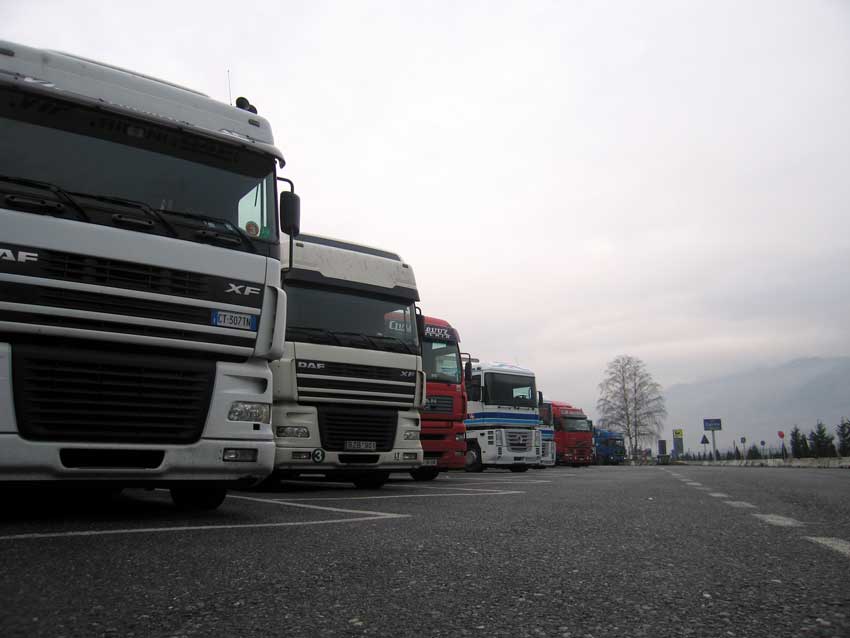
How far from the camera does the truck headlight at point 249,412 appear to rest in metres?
5.29

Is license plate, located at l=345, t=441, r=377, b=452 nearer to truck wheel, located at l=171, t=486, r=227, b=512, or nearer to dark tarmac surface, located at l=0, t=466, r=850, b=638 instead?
truck wheel, located at l=171, t=486, r=227, b=512

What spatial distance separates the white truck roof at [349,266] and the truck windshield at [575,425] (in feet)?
82.0

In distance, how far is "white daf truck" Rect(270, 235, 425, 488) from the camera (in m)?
8.30

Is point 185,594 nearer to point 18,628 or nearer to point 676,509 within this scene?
point 18,628

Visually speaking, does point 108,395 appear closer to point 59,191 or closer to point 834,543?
point 59,191

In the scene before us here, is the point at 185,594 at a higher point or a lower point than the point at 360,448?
lower

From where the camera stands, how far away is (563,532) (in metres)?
4.44

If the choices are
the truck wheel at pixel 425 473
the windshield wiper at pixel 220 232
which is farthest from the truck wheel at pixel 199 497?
the truck wheel at pixel 425 473

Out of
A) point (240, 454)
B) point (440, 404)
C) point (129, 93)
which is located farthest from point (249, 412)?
point (440, 404)

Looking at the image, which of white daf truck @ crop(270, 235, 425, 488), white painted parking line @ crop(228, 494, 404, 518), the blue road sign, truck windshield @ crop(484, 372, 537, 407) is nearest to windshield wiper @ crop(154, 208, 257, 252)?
white painted parking line @ crop(228, 494, 404, 518)

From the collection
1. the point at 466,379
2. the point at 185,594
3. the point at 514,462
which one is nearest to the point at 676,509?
the point at 185,594

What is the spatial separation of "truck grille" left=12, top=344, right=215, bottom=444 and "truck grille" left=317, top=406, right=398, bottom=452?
339cm

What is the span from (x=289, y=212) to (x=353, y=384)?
2938 millimetres

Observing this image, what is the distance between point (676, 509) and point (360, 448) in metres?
3.85
